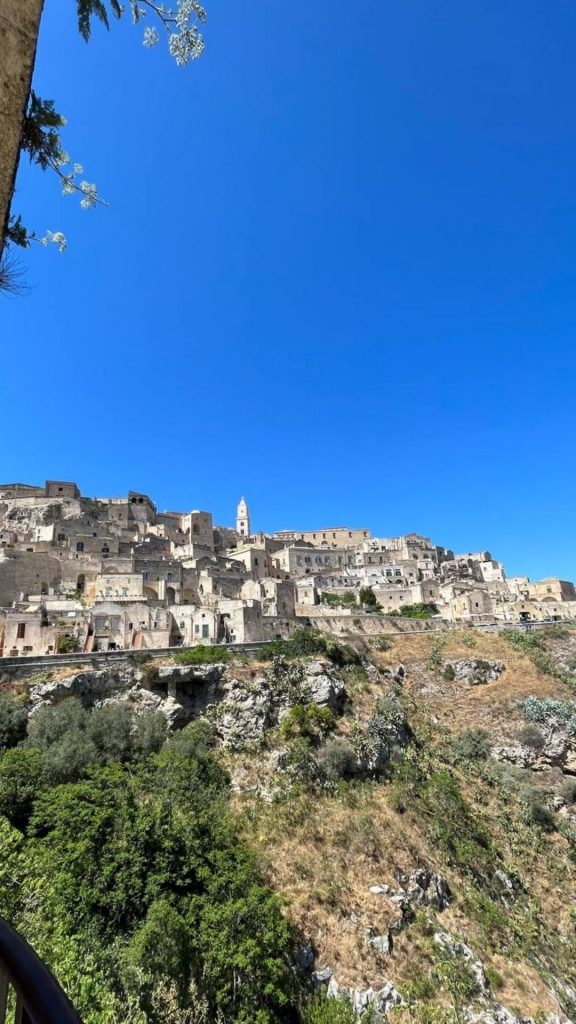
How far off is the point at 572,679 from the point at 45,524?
48.5 meters

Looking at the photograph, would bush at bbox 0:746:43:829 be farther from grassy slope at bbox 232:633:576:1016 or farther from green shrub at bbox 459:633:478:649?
green shrub at bbox 459:633:478:649

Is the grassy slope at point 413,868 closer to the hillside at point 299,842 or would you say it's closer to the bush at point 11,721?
the hillside at point 299,842

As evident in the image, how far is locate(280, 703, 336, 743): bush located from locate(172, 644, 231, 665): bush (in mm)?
5256

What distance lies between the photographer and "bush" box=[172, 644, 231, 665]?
26469 mm

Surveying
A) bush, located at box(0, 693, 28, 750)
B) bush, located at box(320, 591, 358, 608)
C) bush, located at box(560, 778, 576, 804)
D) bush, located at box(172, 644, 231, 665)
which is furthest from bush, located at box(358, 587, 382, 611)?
bush, located at box(0, 693, 28, 750)

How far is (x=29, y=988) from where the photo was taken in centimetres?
119

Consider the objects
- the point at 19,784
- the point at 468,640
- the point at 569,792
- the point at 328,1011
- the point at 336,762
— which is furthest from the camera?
the point at 468,640

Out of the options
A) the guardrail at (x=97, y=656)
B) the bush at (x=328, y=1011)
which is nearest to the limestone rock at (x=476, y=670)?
the guardrail at (x=97, y=656)

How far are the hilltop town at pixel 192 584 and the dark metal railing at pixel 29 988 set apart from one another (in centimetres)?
3007

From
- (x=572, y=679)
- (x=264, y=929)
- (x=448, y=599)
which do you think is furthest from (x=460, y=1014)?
(x=448, y=599)

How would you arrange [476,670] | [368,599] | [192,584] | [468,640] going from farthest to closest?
1. [368,599]
2. [192,584]
3. [468,640]
4. [476,670]

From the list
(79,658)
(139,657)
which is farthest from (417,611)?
(79,658)

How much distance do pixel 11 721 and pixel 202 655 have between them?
9.84 meters

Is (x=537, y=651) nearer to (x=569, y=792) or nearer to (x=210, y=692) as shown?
(x=569, y=792)
